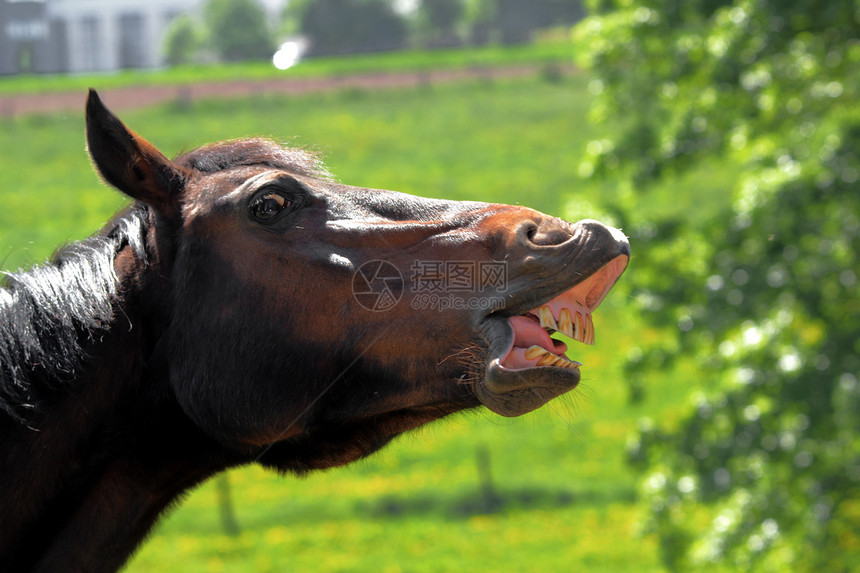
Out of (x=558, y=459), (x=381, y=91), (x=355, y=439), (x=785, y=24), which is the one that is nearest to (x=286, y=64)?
(x=355, y=439)

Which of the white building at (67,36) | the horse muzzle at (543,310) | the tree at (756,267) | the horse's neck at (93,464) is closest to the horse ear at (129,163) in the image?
the horse's neck at (93,464)

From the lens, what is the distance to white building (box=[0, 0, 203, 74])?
4602 mm

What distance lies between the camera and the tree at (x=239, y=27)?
18.8m

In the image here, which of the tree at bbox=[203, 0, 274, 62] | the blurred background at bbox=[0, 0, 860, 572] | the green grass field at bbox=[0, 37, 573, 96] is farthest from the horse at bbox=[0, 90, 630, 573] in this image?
the green grass field at bbox=[0, 37, 573, 96]

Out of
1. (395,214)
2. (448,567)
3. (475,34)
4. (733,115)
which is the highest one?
(395,214)

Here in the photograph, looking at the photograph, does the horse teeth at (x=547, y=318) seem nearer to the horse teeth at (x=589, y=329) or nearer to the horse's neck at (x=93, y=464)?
the horse teeth at (x=589, y=329)

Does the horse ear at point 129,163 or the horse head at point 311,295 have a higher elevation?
the horse ear at point 129,163

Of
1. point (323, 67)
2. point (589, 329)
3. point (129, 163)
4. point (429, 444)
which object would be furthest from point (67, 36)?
point (323, 67)

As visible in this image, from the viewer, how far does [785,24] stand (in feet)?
29.1

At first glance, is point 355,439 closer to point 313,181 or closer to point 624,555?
point 313,181

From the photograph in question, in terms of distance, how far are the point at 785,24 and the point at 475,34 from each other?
3589 centimetres

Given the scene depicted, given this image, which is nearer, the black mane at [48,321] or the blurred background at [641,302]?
the black mane at [48,321]

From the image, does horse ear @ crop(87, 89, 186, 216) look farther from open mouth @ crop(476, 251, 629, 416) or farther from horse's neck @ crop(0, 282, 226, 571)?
open mouth @ crop(476, 251, 629, 416)

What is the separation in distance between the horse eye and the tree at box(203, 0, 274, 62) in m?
16.2
